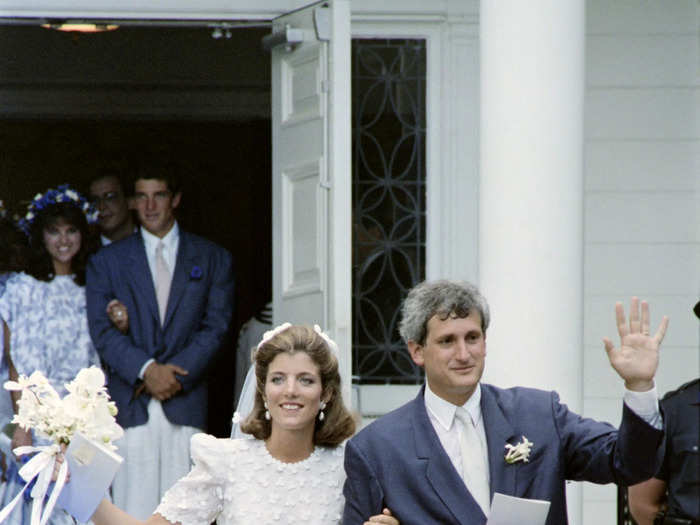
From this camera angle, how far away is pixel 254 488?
4.18 m

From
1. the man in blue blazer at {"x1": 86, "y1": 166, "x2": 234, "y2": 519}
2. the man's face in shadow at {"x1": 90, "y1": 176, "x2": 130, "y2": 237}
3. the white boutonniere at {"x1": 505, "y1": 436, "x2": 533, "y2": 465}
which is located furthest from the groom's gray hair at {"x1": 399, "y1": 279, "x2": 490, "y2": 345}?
the man's face in shadow at {"x1": 90, "y1": 176, "x2": 130, "y2": 237}

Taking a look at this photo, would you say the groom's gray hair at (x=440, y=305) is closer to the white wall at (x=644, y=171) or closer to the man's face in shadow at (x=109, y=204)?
the white wall at (x=644, y=171)

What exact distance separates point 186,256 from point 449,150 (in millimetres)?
1551

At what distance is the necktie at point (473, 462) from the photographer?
3.75 m

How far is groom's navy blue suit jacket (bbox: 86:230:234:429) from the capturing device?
7.34 metres

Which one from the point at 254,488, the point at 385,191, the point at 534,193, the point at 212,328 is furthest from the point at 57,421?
the point at 212,328

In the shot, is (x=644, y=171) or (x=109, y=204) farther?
(x=109, y=204)

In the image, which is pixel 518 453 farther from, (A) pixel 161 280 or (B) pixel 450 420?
(A) pixel 161 280

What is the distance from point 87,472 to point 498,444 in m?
1.13

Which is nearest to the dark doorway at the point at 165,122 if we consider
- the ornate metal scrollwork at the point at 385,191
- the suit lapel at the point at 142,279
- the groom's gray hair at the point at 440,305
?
the suit lapel at the point at 142,279

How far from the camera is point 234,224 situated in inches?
441

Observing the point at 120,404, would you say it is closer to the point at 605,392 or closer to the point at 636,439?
the point at 605,392

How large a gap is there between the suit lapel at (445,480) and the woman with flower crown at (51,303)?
374cm

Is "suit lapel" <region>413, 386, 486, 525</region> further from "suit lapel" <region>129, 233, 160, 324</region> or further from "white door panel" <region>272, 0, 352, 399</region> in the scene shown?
"suit lapel" <region>129, 233, 160, 324</region>
